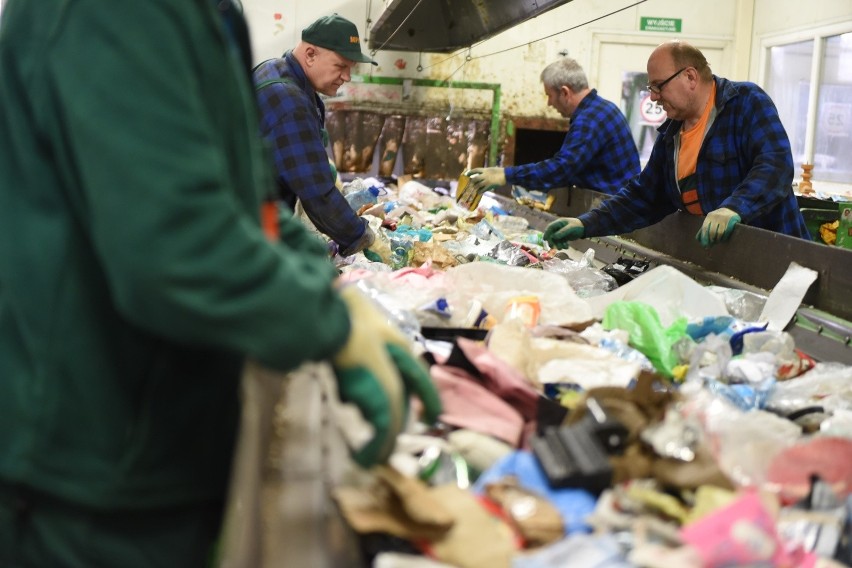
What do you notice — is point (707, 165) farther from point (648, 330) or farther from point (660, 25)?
point (660, 25)

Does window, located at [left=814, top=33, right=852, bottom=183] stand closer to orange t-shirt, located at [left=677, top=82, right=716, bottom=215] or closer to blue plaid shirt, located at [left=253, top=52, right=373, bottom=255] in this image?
orange t-shirt, located at [left=677, top=82, right=716, bottom=215]

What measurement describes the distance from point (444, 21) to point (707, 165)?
3.32 meters

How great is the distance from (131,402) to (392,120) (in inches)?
307

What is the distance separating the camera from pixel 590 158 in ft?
19.0

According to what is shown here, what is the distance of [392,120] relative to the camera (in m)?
8.64

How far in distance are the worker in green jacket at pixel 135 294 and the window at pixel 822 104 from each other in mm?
8755

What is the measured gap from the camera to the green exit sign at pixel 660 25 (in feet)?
31.7

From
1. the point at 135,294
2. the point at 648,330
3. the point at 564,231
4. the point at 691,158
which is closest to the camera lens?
the point at 135,294

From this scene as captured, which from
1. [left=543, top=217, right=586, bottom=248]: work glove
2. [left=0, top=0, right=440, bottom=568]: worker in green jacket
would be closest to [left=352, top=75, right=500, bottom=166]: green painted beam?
[left=543, top=217, right=586, bottom=248]: work glove

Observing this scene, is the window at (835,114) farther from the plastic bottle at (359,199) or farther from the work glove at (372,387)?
the work glove at (372,387)

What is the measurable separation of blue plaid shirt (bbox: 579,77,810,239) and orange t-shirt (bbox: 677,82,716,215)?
4 centimetres

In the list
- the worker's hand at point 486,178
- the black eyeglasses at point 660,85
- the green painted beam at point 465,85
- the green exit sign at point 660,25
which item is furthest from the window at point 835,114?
the black eyeglasses at point 660,85

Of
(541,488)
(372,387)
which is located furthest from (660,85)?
(372,387)

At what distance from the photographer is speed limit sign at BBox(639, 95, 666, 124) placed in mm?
9773
